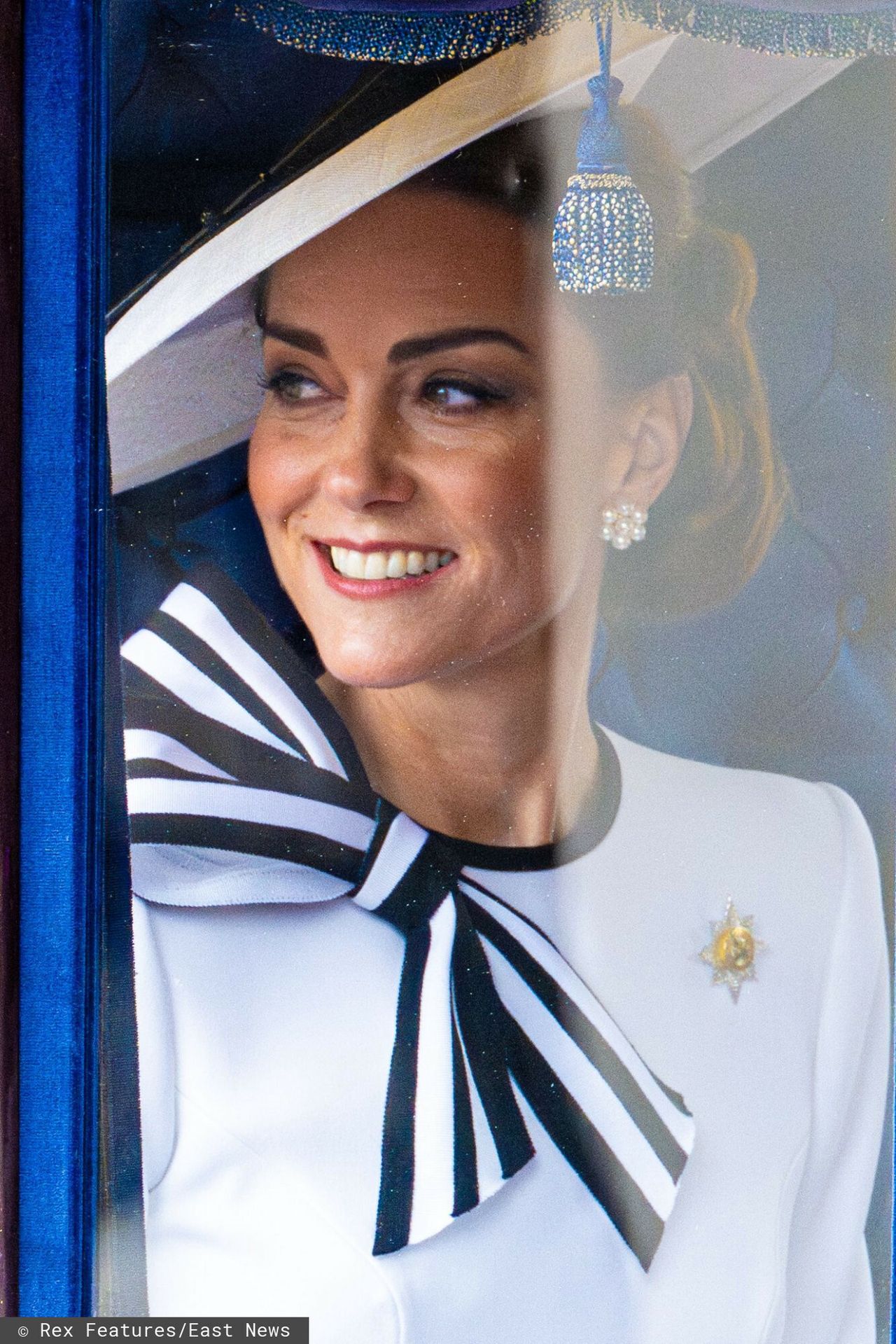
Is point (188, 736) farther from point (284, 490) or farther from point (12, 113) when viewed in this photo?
point (12, 113)

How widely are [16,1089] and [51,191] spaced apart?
89 cm

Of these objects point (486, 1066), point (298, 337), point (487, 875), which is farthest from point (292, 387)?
point (486, 1066)

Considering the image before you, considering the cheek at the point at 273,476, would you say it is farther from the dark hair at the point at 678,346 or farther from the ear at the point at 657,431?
the ear at the point at 657,431

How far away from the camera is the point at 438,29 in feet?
3.80

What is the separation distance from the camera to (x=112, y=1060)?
1221mm

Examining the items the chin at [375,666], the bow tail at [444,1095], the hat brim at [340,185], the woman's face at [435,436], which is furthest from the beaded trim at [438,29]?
the bow tail at [444,1095]

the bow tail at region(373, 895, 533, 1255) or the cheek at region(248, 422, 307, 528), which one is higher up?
the cheek at region(248, 422, 307, 528)

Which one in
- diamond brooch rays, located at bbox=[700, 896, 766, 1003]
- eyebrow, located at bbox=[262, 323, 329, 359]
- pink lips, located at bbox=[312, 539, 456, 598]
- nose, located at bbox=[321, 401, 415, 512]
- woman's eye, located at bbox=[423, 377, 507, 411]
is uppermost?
eyebrow, located at bbox=[262, 323, 329, 359]

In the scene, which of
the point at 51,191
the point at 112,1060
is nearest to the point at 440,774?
the point at 112,1060

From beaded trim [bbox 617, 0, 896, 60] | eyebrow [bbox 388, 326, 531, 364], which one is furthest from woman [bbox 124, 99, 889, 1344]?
beaded trim [bbox 617, 0, 896, 60]

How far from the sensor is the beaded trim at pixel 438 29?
3.78 ft

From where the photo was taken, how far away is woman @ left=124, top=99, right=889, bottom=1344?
3.76 ft

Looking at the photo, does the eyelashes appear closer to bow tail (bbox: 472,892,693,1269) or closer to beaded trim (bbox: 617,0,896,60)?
beaded trim (bbox: 617,0,896,60)

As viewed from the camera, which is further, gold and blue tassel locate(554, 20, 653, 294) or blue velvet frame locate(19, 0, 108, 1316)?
blue velvet frame locate(19, 0, 108, 1316)
